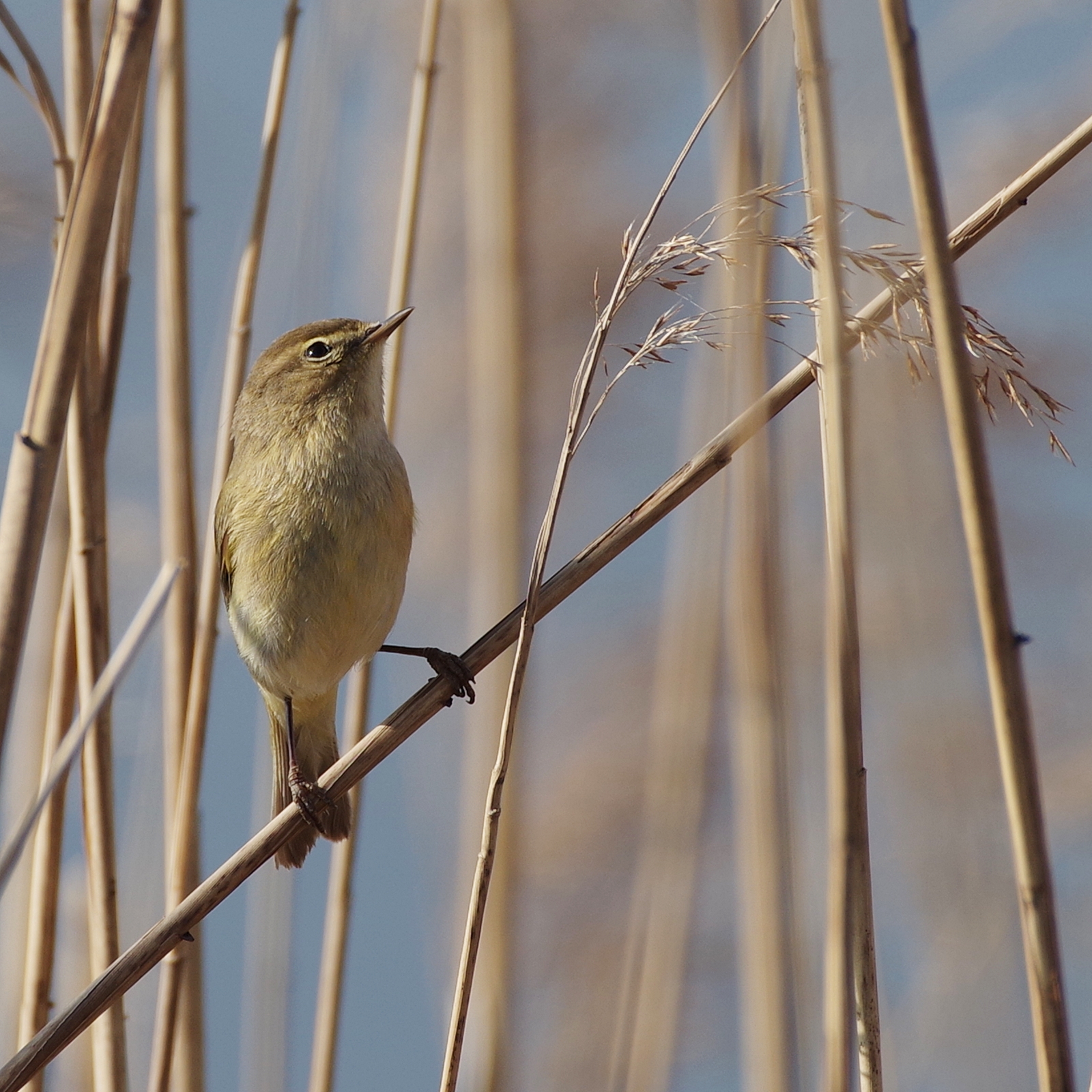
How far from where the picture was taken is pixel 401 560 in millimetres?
2326

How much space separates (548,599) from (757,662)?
A: 0.64m

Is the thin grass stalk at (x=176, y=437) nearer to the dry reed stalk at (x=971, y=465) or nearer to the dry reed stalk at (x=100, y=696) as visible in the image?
the dry reed stalk at (x=100, y=696)

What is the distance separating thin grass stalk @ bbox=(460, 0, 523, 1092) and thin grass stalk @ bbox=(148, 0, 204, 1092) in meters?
0.54

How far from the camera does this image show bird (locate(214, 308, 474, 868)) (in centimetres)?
224

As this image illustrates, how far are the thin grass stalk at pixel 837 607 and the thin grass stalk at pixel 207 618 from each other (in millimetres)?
1192

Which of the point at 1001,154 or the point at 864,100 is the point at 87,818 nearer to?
the point at 864,100

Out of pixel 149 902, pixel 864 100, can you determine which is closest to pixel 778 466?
pixel 864 100

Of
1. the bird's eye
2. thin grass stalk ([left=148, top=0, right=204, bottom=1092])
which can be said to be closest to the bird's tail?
thin grass stalk ([left=148, top=0, right=204, bottom=1092])

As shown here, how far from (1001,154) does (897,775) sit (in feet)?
4.60

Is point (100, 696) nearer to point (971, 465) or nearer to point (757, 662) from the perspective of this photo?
point (971, 465)

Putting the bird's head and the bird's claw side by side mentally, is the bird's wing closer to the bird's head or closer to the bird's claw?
the bird's head

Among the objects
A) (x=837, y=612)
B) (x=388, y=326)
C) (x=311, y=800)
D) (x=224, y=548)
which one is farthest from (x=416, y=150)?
(x=837, y=612)

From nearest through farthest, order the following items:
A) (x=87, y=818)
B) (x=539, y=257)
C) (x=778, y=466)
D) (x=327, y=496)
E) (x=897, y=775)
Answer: (x=87, y=818)
(x=778, y=466)
(x=327, y=496)
(x=897, y=775)
(x=539, y=257)

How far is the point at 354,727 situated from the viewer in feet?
7.29
